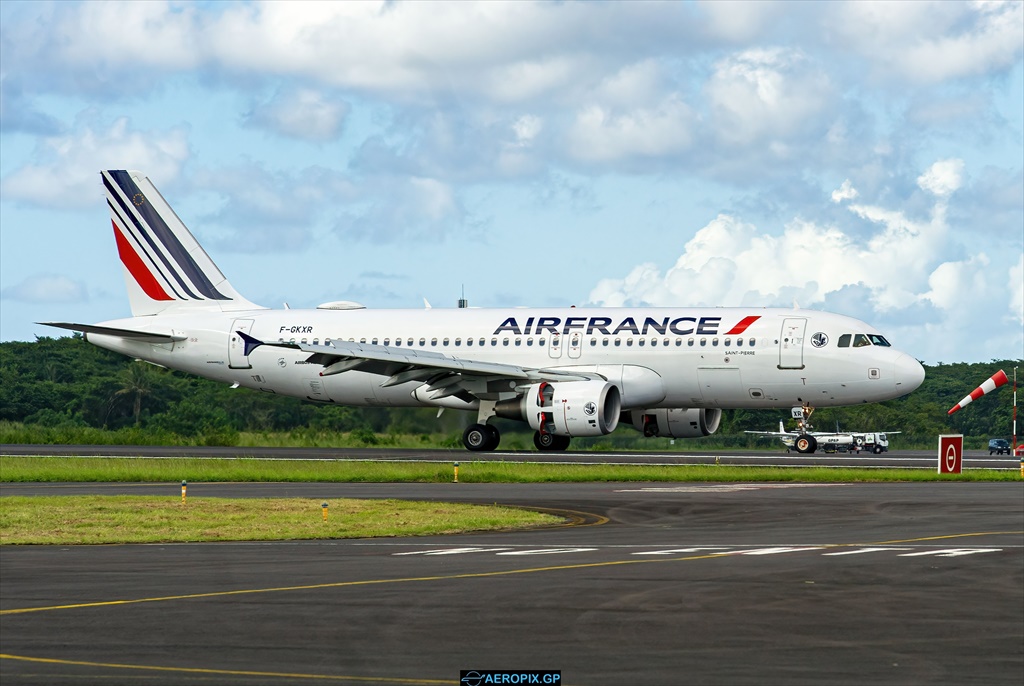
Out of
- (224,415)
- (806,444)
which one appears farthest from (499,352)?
(224,415)

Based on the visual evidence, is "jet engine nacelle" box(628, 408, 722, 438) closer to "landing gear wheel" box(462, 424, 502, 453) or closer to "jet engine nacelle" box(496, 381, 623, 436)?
"jet engine nacelle" box(496, 381, 623, 436)

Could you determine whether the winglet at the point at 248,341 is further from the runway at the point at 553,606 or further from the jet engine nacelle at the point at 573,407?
the runway at the point at 553,606

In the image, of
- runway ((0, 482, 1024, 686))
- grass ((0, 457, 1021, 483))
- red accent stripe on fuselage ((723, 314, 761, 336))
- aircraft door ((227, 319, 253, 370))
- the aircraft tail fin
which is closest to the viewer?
runway ((0, 482, 1024, 686))

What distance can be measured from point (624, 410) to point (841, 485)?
15981 mm

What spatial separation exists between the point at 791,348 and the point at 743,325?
74.7 inches

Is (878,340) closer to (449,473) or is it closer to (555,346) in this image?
(555,346)

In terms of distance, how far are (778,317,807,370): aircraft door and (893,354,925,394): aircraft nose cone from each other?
319 cm

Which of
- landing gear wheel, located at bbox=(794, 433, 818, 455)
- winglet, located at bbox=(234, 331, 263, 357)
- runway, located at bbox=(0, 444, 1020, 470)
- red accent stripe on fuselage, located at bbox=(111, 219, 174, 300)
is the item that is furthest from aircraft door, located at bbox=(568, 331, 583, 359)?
red accent stripe on fuselage, located at bbox=(111, 219, 174, 300)

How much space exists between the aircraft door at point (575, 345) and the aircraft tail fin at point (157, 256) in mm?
15477

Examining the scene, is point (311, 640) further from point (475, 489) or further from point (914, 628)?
point (475, 489)

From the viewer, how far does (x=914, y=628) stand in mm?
12977

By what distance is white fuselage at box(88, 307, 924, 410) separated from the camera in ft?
156

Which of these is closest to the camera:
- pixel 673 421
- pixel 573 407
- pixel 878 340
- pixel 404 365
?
pixel 573 407

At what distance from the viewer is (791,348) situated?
1869 inches
